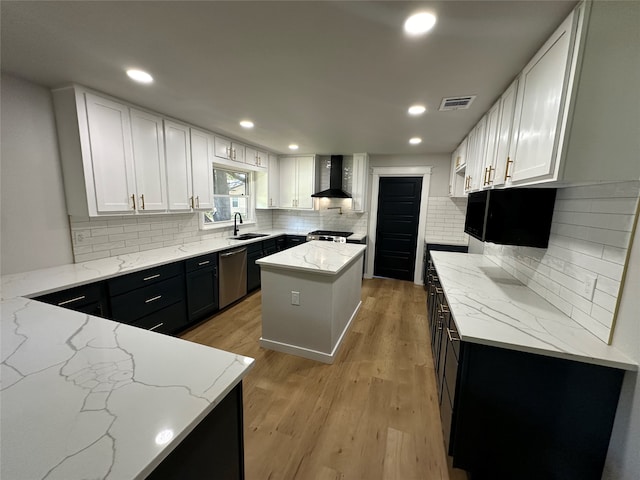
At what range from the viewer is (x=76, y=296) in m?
1.89

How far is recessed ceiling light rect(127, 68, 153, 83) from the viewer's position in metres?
1.86

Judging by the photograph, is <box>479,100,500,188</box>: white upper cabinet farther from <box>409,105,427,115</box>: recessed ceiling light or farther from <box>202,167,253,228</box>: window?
<box>202,167,253,228</box>: window

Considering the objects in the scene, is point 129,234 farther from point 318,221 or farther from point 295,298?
point 318,221

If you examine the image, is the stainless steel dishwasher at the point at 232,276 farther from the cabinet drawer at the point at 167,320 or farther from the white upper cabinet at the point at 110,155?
the white upper cabinet at the point at 110,155

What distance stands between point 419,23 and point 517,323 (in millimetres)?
1626

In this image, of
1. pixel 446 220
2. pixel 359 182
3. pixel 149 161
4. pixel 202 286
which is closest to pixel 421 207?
pixel 446 220

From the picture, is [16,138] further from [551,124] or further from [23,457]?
[551,124]

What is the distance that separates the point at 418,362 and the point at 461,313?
1.24 meters

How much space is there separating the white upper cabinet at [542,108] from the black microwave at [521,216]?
23 centimetres

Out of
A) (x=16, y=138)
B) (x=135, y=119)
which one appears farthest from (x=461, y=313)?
(x=16, y=138)

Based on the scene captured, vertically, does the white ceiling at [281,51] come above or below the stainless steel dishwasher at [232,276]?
above

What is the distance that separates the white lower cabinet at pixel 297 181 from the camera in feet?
16.3

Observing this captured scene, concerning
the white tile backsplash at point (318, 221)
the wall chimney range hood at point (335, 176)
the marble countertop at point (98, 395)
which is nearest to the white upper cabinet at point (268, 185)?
the white tile backsplash at point (318, 221)

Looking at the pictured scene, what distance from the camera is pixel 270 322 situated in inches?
102
